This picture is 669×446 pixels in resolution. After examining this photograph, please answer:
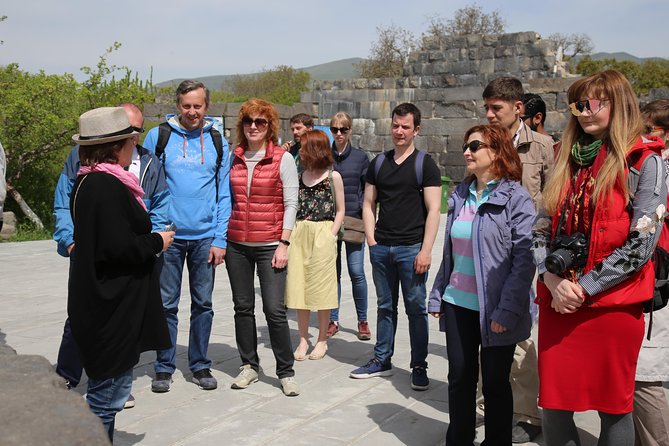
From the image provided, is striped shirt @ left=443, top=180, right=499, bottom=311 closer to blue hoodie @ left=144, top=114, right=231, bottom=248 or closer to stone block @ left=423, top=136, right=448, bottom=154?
blue hoodie @ left=144, top=114, right=231, bottom=248

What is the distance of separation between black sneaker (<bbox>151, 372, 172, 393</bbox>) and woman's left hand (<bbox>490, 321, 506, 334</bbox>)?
97.4 inches

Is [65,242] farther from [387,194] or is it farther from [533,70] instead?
[533,70]

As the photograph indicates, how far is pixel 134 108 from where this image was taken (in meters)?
5.28

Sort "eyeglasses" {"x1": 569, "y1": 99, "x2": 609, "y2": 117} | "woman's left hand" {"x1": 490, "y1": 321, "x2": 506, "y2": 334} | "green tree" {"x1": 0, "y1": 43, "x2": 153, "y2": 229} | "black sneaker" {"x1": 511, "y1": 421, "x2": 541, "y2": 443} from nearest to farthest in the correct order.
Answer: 1. "eyeglasses" {"x1": 569, "y1": 99, "x2": 609, "y2": 117}
2. "woman's left hand" {"x1": 490, "y1": 321, "x2": 506, "y2": 334}
3. "black sneaker" {"x1": 511, "y1": 421, "x2": 541, "y2": 443}
4. "green tree" {"x1": 0, "y1": 43, "x2": 153, "y2": 229}

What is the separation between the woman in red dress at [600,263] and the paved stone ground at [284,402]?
1.32 metres

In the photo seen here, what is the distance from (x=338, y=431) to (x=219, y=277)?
5447 mm

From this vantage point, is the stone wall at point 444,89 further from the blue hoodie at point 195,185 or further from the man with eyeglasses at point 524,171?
the blue hoodie at point 195,185

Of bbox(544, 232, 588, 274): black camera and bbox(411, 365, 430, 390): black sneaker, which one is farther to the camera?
bbox(411, 365, 430, 390): black sneaker

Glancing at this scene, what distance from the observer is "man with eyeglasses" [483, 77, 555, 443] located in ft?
15.1

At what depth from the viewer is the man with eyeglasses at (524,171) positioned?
15.1ft

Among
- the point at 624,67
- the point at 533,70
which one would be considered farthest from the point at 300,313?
the point at 624,67

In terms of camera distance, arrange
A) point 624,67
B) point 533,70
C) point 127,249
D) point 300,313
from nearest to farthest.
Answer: point 127,249 → point 300,313 → point 533,70 → point 624,67

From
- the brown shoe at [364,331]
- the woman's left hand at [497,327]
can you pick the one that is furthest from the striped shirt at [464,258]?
the brown shoe at [364,331]

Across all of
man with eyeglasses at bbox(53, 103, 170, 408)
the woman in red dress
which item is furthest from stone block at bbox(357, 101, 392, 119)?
the woman in red dress
